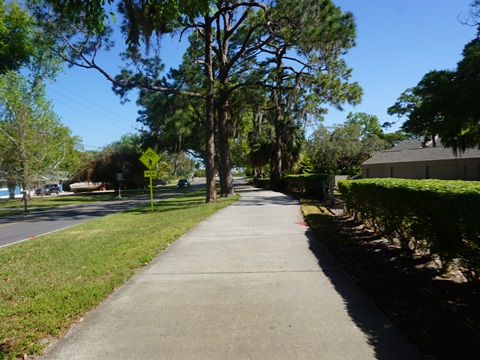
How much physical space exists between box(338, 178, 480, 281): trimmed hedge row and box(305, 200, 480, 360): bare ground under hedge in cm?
31

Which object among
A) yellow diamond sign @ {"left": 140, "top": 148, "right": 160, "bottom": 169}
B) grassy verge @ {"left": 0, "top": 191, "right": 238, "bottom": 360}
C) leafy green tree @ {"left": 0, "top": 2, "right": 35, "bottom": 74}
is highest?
leafy green tree @ {"left": 0, "top": 2, "right": 35, "bottom": 74}

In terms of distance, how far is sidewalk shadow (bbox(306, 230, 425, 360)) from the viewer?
321 cm

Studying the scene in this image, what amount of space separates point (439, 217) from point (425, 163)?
98.5 ft

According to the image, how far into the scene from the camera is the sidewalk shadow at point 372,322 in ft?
10.5

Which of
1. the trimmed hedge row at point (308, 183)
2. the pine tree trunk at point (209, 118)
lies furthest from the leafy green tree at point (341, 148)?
the pine tree trunk at point (209, 118)

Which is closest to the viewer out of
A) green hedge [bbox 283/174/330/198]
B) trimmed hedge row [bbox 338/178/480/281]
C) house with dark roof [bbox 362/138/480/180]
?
trimmed hedge row [bbox 338/178/480/281]

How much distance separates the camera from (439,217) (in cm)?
489

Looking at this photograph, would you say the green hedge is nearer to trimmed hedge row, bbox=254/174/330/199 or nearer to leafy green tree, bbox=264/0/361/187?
trimmed hedge row, bbox=254/174/330/199

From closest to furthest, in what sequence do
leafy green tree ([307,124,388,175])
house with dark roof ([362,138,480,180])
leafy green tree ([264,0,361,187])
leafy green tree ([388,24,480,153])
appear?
leafy green tree ([388,24,480,153])
leafy green tree ([264,0,361,187])
house with dark roof ([362,138,480,180])
leafy green tree ([307,124,388,175])

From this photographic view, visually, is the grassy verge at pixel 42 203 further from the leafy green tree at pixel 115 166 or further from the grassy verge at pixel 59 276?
the grassy verge at pixel 59 276

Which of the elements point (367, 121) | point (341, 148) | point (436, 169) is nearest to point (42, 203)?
point (436, 169)

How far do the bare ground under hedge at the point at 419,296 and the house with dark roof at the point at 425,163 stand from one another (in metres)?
21.7

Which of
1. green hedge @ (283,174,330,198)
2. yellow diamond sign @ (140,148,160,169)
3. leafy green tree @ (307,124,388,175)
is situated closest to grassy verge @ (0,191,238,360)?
yellow diamond sign @ (140,148,160,169)

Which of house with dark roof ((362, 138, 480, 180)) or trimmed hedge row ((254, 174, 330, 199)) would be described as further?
house with dark roof ((362, 138, 480, 180))
